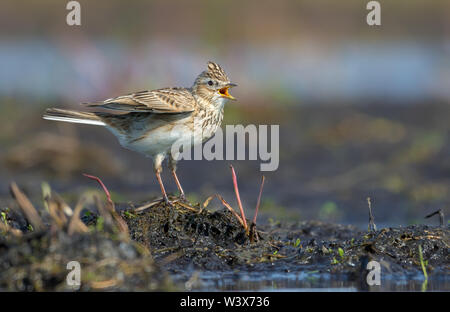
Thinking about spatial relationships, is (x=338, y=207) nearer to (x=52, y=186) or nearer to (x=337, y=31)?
(x=52, y=186)

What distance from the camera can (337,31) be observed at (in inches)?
891

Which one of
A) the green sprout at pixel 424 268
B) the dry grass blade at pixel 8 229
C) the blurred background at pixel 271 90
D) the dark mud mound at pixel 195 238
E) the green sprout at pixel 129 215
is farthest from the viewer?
the blurred background at pixel 271 90

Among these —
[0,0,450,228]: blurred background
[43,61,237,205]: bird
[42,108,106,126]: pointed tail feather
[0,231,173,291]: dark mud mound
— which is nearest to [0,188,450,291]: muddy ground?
[0,231,173,291]: dark mud mound

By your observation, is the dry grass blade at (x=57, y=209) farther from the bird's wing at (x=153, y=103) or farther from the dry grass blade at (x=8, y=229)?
the bird's wing at (x=153, y=103)

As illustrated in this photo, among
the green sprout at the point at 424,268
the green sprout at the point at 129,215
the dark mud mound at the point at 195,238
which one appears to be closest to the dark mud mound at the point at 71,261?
the dark mud mound at the point at 195,238

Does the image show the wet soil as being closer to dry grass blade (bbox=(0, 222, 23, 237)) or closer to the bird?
the bird

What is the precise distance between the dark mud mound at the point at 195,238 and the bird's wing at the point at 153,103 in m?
1.13

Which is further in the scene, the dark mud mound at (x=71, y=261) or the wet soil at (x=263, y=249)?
the wet soil at (x=263, y=249)

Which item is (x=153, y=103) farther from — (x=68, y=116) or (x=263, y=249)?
(x=263, y=249)

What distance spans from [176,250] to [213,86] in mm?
2336

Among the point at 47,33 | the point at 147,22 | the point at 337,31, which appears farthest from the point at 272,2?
the point at 47,33

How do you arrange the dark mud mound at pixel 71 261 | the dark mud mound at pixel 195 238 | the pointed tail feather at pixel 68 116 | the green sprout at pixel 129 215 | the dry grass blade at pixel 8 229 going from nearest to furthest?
the dark mud mound at pixel 71 261 < the dry grass blade at pixel 8 229 < the dark mud mound at pixel 195 238 < the green sprout at pixel 129 215 < the pointed tail feather at pixel 68 116

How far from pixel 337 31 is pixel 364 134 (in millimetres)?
8683

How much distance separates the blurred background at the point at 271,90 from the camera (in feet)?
39.5
